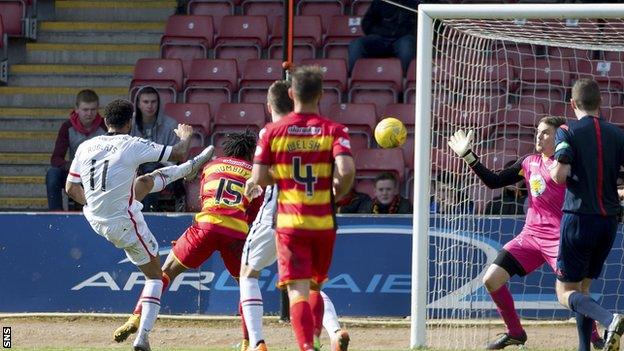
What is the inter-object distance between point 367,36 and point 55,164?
13.3ft

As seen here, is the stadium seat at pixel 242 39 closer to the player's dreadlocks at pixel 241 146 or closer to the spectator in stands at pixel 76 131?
the spectator in stands at pixel 76 131

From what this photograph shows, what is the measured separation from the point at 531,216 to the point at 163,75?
6.48 m

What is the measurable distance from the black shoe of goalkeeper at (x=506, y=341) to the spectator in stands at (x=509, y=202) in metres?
1.88

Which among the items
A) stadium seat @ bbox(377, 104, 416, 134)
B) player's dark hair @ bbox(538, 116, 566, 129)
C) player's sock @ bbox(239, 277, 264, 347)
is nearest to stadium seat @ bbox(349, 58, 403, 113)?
stadium seat @ bbox(377, 104, 416, 134)

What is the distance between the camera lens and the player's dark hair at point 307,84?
7754 millimetres

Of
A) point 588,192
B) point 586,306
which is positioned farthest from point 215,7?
point 586,306

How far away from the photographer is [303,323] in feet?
25.3

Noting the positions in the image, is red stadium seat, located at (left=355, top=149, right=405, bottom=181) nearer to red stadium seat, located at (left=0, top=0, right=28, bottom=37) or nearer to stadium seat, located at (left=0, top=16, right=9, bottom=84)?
stadium seat, located at (left=0, top=16, right=9, bottom=84)

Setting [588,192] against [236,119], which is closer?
[588,192]

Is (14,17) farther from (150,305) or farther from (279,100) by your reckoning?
(279,100)

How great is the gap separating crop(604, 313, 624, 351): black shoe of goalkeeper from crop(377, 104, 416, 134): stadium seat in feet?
19.2

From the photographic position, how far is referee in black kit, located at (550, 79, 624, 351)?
870 centimetres

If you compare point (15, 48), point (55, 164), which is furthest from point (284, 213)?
point (15, 48)

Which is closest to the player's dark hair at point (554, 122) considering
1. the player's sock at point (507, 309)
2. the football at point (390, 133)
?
the player's sock at point (507, 309)
